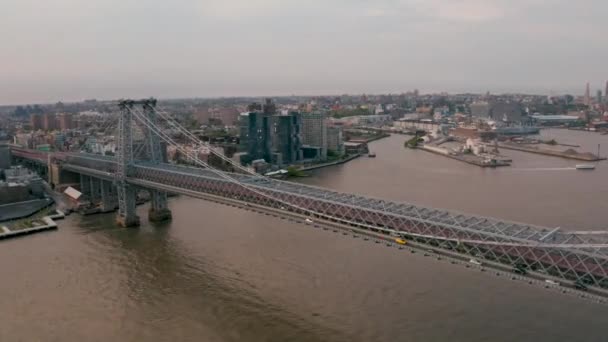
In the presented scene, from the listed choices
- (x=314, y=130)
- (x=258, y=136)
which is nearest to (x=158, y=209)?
(x=258, y=136)

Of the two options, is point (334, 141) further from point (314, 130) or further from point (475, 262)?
point (475, 262)

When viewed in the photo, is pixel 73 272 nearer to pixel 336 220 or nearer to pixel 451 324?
pixel 336 220

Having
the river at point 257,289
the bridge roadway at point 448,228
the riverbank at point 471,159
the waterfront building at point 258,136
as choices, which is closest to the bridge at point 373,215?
the bridge roadway at point 448,228

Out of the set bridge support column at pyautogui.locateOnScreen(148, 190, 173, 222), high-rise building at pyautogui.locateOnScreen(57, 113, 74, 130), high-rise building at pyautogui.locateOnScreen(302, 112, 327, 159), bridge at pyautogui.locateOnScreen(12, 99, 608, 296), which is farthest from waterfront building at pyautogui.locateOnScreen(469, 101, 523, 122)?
bridge support column at pyautogui.locateOnScreen(148, 190, 173, 222)

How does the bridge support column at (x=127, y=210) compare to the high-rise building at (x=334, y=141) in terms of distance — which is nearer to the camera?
the bridge support column at (x=127, y=210)

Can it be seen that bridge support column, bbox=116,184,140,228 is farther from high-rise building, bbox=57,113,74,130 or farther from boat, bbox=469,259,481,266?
high-rise building, bbox=57,113,74,130

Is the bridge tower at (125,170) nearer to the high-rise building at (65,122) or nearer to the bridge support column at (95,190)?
the bridge support column at (95,190)

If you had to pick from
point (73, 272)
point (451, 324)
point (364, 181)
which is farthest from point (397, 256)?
point (364, 181)
